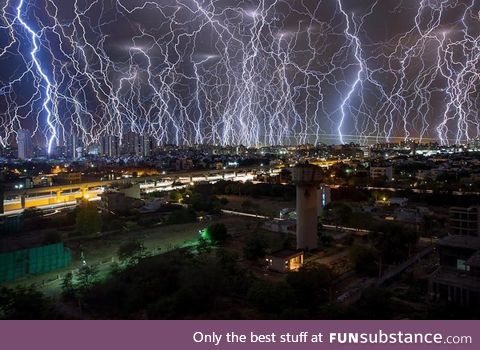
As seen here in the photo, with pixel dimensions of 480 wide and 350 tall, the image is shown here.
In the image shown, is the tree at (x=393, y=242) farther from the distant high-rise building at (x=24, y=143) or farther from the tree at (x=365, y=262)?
the distant high-rise building at (x=24, y=143)

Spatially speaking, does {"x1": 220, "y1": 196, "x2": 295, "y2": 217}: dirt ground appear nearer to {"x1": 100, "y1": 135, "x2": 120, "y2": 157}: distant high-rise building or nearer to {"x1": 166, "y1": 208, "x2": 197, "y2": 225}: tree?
{"x1": 166, "y1": 208, "x2": 197, "y2": 225}: tree

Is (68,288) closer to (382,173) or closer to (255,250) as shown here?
(255,250)

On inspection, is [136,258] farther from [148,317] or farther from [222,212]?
[222,212]

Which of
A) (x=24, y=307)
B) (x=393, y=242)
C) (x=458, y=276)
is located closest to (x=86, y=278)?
(x=24, y=307)

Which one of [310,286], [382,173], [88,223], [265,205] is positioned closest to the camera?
[310,286]

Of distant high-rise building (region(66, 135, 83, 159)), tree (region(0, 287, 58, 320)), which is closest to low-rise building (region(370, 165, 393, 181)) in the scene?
tree (region(0, 287, 58, 320))

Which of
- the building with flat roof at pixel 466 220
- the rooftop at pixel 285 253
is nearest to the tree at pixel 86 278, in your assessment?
the rooftop at pixel 285 253

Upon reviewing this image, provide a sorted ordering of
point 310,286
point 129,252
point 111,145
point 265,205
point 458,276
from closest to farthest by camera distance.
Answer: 1. point 310,286
2. point 458,276
3. point 129,252
4. point 265,205
5. point 111,145
